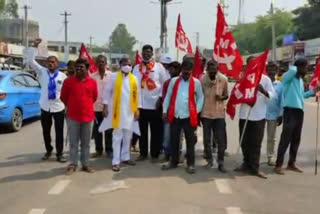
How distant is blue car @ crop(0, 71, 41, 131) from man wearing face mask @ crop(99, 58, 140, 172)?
500 cm

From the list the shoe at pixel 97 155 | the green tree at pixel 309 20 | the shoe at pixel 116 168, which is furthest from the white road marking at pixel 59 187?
the green tree at pixel 309 20

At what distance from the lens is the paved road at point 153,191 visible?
20.5 ft

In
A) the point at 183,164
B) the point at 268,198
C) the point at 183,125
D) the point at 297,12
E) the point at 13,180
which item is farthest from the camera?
the point at 297,12

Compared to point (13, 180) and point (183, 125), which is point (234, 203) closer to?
point (183, 125)

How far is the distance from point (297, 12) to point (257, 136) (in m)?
61.1

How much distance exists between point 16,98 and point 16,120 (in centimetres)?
59

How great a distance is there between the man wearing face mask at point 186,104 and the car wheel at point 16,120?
6.15m

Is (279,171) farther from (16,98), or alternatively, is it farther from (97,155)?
(16,98)

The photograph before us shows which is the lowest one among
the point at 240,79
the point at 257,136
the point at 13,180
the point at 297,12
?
the point at 13,180

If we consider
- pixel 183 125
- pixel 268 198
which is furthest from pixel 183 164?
pixel 268 198

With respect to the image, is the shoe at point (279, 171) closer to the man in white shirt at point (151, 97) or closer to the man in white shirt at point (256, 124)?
the man in white shirt at point (256, 124)

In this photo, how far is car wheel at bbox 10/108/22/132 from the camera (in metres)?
13.2

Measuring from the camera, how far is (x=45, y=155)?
945cm

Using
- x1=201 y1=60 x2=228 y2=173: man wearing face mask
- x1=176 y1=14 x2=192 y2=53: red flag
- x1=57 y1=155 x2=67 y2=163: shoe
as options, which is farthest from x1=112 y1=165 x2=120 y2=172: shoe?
x1=176 y1=14 x2=192 y2=53: red flag
